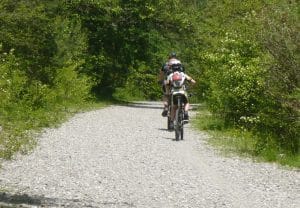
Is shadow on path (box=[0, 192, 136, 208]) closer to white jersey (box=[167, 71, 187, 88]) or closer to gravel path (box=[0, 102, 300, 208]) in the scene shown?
gravel path (box=[0, 102, 300, 208])

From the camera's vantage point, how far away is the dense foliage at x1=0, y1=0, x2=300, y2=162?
50.2ft

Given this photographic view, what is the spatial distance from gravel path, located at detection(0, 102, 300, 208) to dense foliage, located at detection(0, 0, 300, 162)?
3.49 feet

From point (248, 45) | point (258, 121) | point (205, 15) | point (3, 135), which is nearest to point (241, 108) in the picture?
point (248, 45)

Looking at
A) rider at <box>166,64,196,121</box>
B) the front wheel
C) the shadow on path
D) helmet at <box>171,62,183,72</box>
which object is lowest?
the shadow on path

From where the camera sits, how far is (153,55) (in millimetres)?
39625

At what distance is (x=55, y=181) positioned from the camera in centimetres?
1118

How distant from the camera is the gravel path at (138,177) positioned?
387 inches

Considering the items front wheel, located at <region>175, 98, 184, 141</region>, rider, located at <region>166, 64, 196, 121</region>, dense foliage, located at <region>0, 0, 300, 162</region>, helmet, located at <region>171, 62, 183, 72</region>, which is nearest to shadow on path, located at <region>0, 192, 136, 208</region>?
Result: dense foliage, located at <region>0, 0, 300, 162</region>

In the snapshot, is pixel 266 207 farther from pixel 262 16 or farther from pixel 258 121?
pixel 262 16

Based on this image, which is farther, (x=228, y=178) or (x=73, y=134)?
(x=73, y=134)

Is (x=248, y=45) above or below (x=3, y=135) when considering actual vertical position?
above

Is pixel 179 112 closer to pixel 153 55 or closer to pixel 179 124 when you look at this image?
pixel 179 124

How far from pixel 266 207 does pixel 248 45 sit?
985cm

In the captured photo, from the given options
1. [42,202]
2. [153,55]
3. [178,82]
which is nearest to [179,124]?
[178,82]
